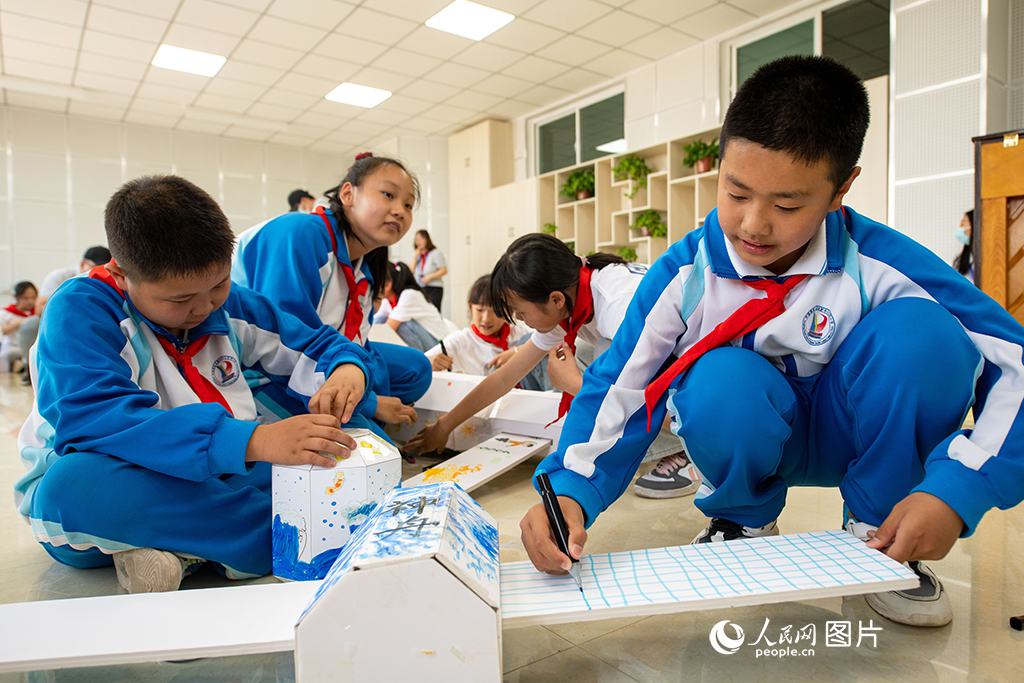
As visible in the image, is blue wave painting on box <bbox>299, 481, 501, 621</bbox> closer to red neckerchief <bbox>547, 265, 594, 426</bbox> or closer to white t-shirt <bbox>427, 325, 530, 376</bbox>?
red neckerchief <bbox>547, 265, 594, 426</bbox>

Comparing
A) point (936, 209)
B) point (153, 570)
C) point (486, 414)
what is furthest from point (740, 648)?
point (936, 209)

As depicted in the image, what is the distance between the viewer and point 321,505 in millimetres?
873

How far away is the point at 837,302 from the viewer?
85cm

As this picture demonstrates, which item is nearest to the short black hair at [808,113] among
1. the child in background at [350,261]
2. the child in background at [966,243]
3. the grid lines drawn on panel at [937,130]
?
the child in background at [350,261]

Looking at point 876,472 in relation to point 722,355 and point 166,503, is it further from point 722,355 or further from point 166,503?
point 166,503

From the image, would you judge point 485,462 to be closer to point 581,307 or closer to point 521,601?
point 581,307

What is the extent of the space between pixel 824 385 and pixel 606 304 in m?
0.65

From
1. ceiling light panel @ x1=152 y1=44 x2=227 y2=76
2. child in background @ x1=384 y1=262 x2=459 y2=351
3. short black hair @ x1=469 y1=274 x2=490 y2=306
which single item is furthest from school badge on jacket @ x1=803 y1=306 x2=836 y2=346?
ceiling light panel @ x1=152 y1=44 x2=227 y2=76

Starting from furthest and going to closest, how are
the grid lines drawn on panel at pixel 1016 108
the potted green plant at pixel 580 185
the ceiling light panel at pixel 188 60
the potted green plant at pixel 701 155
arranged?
the potted green plant at pixel 580 185 < the ceiling light panel at pixel 188 60 < the potted green plant at pixel 701 155 < the grid lines drawn on panel at pixel 1016 108

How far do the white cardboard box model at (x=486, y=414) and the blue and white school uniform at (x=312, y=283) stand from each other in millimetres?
62

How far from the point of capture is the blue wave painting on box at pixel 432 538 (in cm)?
57

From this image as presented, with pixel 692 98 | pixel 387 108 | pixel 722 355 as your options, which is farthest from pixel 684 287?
pixel 387 108

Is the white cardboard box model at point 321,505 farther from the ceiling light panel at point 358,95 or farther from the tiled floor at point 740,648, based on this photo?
the ceiling light panel at point 358,95

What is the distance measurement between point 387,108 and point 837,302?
643 centimetres
